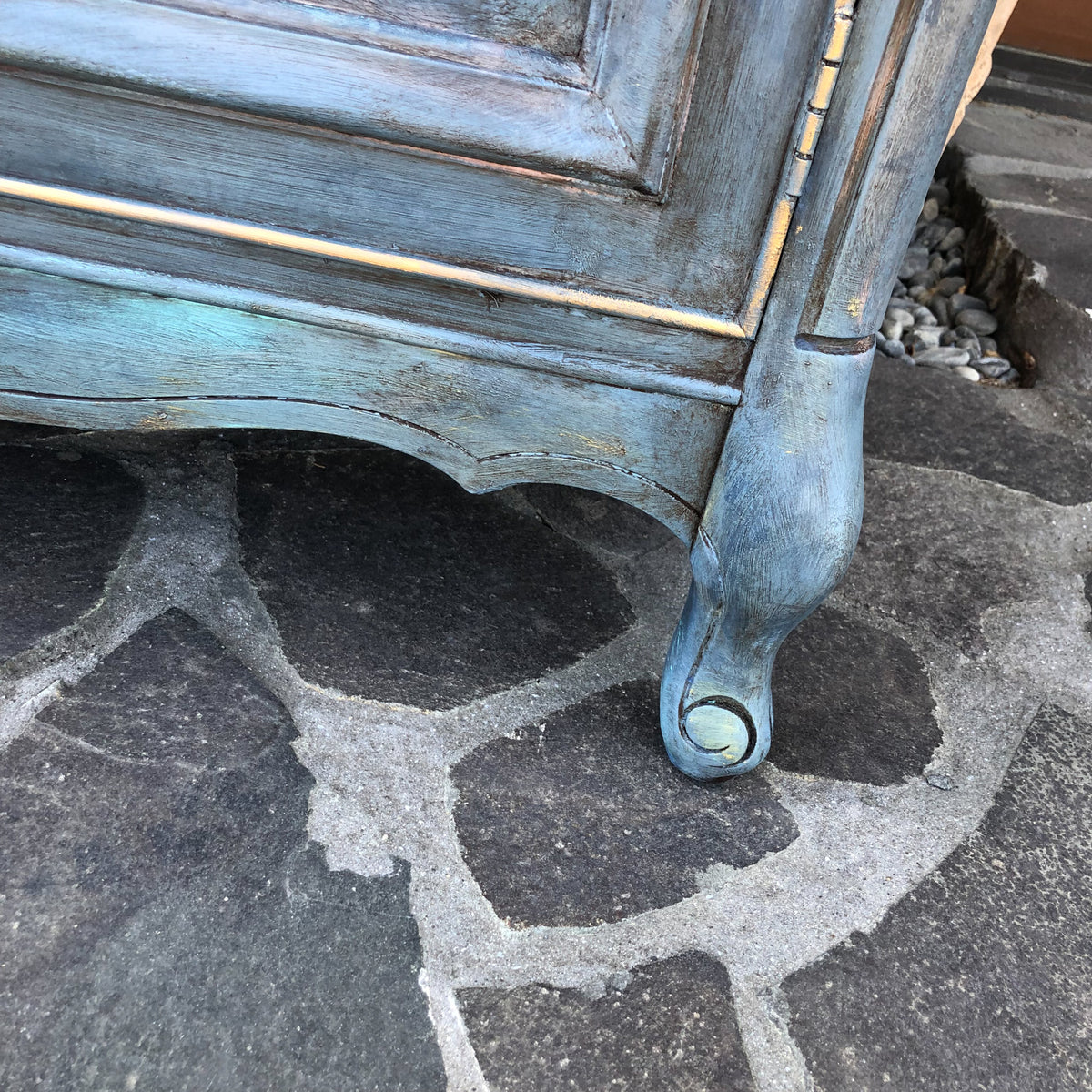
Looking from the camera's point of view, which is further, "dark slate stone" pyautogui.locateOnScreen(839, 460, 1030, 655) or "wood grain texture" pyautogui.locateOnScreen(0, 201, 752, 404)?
"dark slate stone" pyautogui.locateOnScreen(839, 460, 1030, 655)

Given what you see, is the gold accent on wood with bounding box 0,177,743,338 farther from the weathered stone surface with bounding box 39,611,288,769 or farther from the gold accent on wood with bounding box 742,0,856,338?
the weathered stone surface with bounding box 39,611,288,769

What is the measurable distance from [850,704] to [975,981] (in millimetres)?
290

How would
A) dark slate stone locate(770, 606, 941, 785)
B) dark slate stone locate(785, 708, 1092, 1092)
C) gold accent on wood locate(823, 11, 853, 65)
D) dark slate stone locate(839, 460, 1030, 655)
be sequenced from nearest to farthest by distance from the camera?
gold accent on wood locate(823, 11, 853, 65), dark slate stone locate(785, 708, 1092, 1092), dark slate stone locate(770, 606, 941, 785), dark slate stone locate(839, 460, 1030, 655)

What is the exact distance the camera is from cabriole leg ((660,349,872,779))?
697 mm

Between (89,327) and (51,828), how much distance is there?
0.36 meters

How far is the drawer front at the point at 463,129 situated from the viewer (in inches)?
24.2

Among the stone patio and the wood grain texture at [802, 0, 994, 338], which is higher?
the wood grain texture at [802, 0, 994, 338]

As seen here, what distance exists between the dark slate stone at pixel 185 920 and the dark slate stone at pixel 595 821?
87mm

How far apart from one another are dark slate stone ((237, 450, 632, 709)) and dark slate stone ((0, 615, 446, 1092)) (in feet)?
0.37

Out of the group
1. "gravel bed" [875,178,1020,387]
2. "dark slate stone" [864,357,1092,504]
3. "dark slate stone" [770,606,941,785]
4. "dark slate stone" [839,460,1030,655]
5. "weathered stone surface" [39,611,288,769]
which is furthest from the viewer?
"gravel bed" [875,178,1020,387]

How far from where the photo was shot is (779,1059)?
2.23 ft

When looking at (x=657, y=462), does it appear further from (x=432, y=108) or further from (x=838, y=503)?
(x=432, y=108)

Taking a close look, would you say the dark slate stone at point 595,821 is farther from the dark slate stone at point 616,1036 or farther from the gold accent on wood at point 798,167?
the gold accent on wood at point 798,167

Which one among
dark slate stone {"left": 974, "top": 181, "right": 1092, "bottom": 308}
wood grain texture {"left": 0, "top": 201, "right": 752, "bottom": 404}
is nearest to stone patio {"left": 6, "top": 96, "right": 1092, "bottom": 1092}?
wood grain texture {"left": 0, "top": 201, "right": 752, "bottom": 404}
